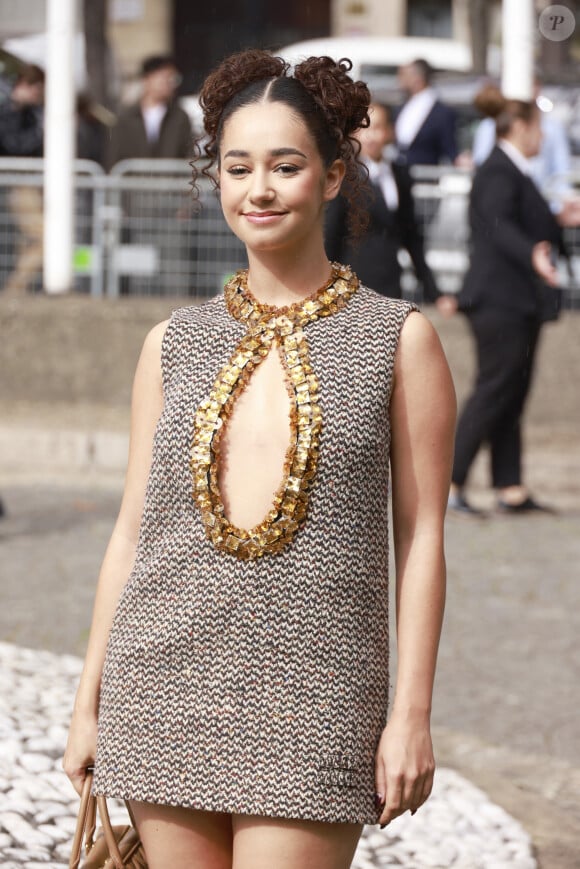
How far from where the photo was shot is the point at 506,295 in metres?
9.52

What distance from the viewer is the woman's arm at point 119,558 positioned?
2721 millimetres

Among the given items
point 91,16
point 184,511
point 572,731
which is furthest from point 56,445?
point 91,16

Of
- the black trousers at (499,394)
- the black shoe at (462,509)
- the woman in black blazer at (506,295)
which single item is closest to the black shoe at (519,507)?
the woman in black blazer at (506,295)

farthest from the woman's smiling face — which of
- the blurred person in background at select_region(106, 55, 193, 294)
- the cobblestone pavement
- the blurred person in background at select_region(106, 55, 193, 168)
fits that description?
the blurred person in background at select_region(106, 55, 193, 168)

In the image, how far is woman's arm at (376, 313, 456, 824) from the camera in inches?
101

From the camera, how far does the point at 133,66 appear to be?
36.5 metres

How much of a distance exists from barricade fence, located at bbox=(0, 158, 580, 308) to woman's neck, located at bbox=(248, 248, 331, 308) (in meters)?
8.61

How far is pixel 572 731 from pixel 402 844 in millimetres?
1351

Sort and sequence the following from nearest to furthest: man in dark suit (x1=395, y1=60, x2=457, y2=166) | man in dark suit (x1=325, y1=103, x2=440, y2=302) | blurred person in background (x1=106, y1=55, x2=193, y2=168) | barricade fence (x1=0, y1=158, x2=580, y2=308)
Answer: man in dark suit (x1=325, y1=103, x2=440, y2=302) → barricade fence (x1=0, y1=158, x2=580, y2=308) → man in dark suit (x1=395, y1=60, x2=457, y2=166) → blurred person in background (x1=106, y1=55, x2=193, y2=168)

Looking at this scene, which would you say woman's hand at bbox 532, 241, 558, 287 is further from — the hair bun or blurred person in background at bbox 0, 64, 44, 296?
the hair bun

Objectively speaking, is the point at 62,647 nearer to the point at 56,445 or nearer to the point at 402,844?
the point at 402,844

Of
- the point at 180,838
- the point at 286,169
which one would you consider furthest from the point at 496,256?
the point at 180,838

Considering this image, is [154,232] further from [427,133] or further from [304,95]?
[304,95]

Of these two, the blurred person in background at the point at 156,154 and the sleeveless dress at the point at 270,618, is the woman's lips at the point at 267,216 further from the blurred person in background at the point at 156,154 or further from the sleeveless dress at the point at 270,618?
the blurred person in background at the point at 156,154
